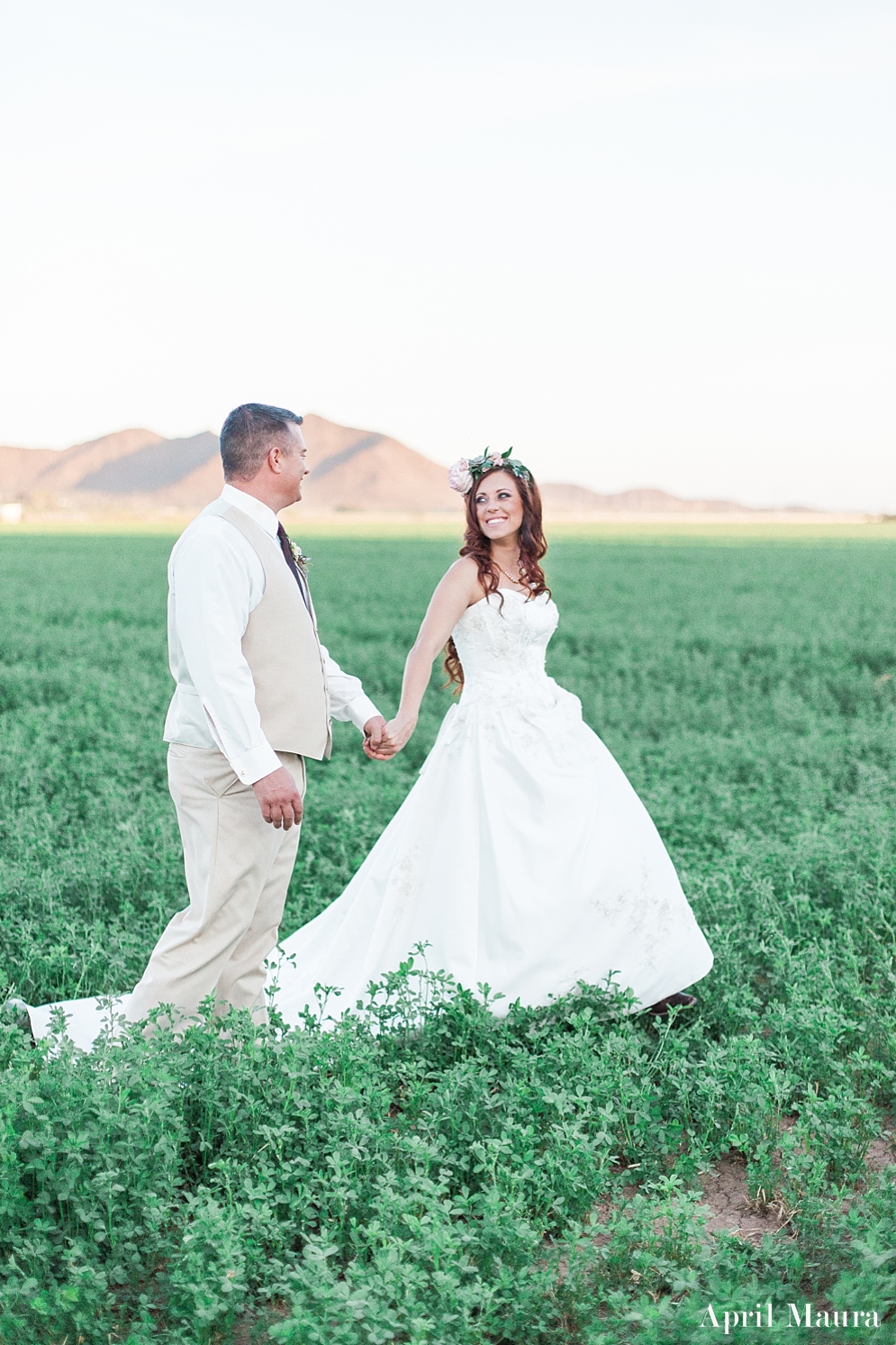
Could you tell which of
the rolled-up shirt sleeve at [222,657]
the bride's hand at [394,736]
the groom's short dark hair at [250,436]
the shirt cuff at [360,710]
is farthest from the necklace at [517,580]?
the rolled-up shirt sleeve at [222,657]

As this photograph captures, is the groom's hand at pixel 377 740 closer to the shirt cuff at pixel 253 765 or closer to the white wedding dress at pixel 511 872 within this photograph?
the white wedding dress at pixel 511 872

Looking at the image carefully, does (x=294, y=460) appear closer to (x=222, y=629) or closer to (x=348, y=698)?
(x=222, y=629)

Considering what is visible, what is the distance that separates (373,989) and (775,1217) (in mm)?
1663

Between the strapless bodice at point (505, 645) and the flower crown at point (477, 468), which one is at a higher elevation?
the flower crown at point (477, 468)

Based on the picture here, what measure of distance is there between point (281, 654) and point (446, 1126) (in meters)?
1.83

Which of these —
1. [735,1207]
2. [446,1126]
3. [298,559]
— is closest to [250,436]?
[298,559]

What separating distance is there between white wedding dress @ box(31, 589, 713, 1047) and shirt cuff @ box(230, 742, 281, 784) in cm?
139

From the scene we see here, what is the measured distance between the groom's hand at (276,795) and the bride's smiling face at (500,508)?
188cm

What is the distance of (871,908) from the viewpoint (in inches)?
256

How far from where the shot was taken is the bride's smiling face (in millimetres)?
5562

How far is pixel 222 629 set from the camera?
4148 millimetres

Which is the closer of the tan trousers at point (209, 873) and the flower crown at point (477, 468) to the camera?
the tan trousers at point (209, 873)

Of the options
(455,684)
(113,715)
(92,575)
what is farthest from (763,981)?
(92,575)

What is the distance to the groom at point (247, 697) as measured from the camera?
4223mm
